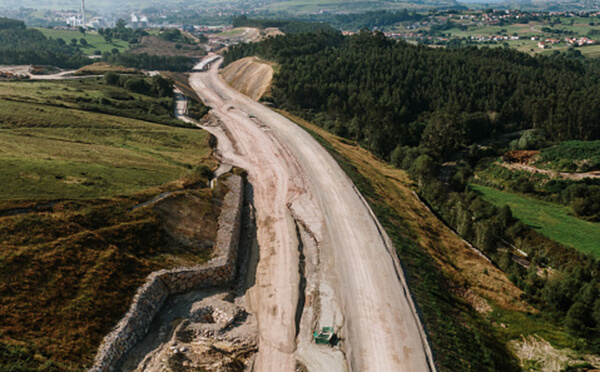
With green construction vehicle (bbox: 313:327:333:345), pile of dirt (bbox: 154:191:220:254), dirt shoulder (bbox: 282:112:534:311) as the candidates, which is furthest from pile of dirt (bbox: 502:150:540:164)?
green construction vehicle (bbox: 313:327:333:345)

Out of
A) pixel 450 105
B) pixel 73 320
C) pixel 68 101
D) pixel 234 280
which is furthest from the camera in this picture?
pixel 450 105

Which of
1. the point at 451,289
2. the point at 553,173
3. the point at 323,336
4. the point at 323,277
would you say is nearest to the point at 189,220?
the point at 323,277

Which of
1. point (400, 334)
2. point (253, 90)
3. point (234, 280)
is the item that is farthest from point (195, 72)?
point (400, 334)

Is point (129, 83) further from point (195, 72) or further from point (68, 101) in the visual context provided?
point (195, 72)

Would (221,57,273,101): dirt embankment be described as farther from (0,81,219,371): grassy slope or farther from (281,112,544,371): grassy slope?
(281,112,544,371): grassy slope

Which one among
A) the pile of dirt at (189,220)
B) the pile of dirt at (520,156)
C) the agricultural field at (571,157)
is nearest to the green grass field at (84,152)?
the pile of dirt at (189,220)

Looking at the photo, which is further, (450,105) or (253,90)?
(253,90)

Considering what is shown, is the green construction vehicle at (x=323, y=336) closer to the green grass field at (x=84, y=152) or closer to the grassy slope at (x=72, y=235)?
the grassy slope at (x=72, y=235)
